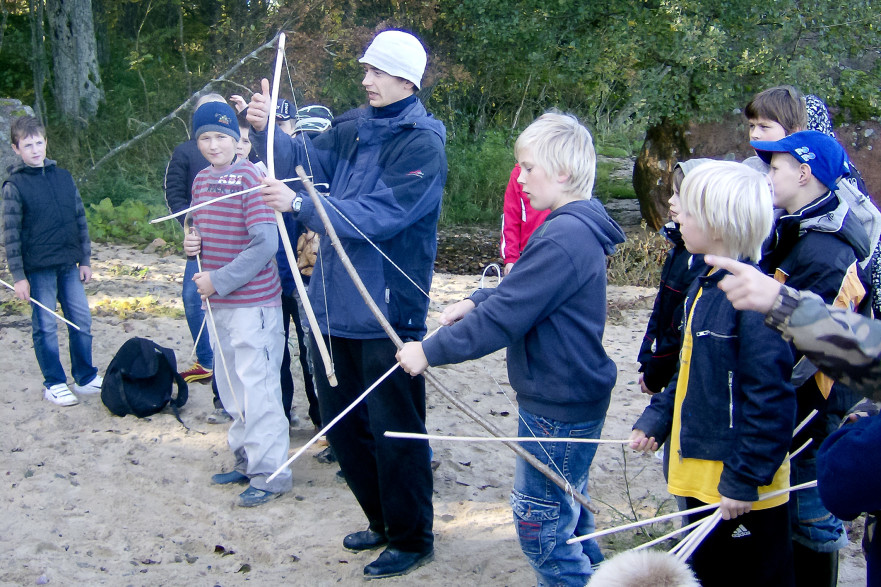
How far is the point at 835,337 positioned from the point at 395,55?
2.08 metres

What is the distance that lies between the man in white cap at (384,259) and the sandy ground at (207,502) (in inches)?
14.1

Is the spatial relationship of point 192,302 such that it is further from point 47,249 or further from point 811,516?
point 811,516

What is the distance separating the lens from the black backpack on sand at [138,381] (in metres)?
5.01

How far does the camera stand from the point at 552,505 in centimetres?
265

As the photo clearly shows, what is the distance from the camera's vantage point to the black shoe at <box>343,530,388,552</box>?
358 cm

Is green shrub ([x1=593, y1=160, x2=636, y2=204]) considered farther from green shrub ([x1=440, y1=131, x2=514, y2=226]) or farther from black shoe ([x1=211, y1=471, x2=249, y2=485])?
black shoe ([x1=211, y1=471, x2=249, y2=485])

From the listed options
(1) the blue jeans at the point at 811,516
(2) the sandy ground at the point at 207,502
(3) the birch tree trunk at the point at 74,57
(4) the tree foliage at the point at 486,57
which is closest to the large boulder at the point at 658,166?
(4) the tree foliage at the point at 486,57

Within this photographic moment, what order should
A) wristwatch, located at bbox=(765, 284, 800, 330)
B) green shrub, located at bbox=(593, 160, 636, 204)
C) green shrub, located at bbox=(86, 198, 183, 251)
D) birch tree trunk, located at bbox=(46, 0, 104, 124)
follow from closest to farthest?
wristwatch, located at bbox=(765, 284, 800, 330), green shrub, located at bbox=(86, 198, 183, 251), birch tree trunk, located at bbox=(46, 0, 104, 124), green shrub, located at bbox=(593, 160, 636, 204)

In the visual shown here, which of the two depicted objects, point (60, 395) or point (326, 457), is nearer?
point (326, 457)

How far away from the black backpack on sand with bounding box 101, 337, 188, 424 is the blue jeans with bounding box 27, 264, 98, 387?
32 cm

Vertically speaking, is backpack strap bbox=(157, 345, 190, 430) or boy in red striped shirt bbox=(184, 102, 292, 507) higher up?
boy in red striped shirt bbox=(184, 102, 292, 507)

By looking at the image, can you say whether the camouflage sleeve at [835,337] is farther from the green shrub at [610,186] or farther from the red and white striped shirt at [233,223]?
the green shrub at [610,186]

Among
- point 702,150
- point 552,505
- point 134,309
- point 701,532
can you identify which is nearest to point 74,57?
point 134,309

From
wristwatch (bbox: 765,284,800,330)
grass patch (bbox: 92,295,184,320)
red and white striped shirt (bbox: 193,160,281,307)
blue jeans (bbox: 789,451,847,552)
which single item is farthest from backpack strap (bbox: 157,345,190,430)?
wristwatch (bbox: 765,284,800,330)
